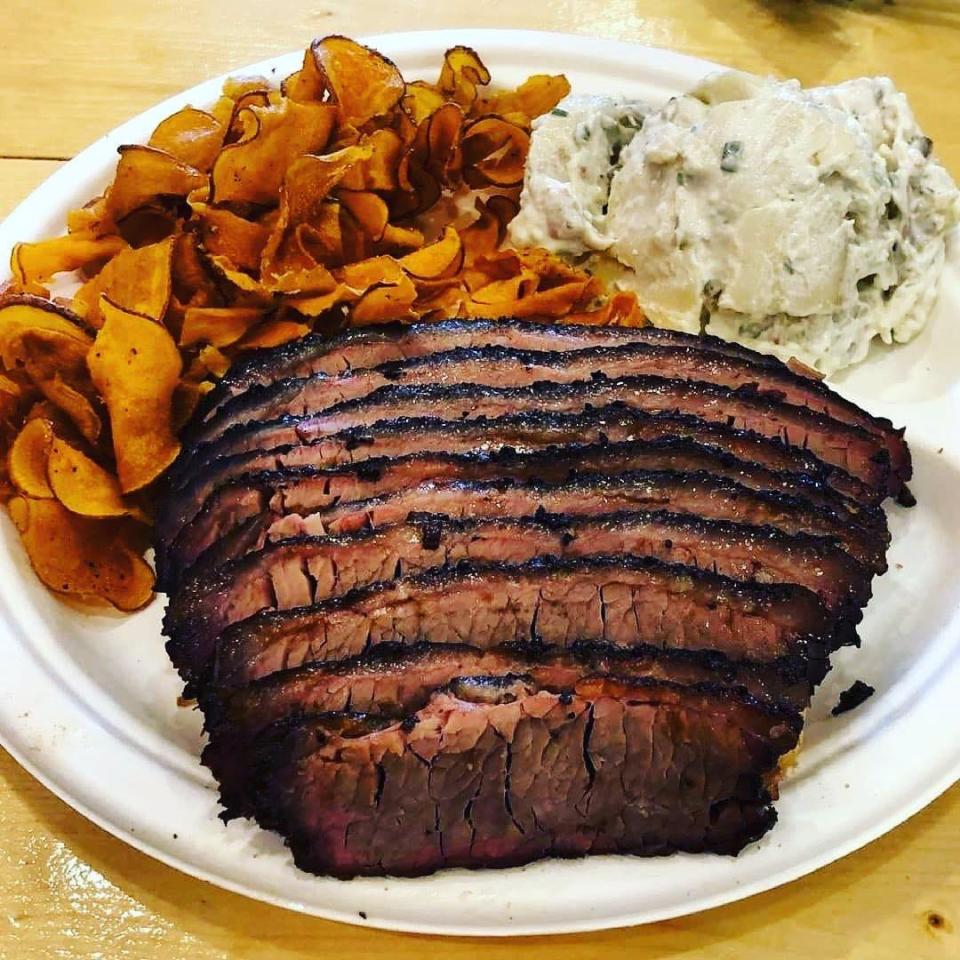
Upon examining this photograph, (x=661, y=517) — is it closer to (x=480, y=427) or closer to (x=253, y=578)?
(x=480, y=427)

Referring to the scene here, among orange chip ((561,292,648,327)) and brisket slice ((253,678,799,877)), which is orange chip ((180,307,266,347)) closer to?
orange chip ((561,292,648,327))

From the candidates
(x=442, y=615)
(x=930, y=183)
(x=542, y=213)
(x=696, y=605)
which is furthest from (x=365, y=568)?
(x=930, y=183)

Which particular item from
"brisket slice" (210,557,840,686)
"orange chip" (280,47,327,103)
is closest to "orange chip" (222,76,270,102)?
"orange chip" (280,47,327,103)

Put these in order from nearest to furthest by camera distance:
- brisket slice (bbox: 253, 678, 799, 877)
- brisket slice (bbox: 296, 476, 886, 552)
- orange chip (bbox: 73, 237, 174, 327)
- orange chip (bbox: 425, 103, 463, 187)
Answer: brisket slice (bbox: 253, 678, 799, 877) < brisket slice (bbox: 296, 476, 886, 552) < orange chip (bbox: 73, 237, 174, 327) < orange chip (bbox: 425, 103, 463, 187)

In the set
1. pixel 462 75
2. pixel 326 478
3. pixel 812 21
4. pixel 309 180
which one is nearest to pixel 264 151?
pixel 309 180

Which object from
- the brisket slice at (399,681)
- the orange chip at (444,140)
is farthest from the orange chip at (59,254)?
the brisket slice at (399,681)

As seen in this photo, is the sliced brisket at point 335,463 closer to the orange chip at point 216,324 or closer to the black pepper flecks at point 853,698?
the black pepper flecks at point 853,698
